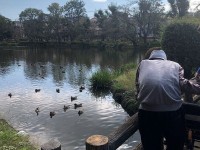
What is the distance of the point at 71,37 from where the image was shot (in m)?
70.9

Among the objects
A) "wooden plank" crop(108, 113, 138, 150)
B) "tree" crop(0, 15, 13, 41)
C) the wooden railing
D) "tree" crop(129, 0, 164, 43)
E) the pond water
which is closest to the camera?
the wooden railing

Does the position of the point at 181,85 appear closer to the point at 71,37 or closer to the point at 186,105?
the point at 186,105

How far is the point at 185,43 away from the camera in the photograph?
536 inches

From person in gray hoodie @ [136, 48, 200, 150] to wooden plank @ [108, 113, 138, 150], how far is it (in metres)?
0.15

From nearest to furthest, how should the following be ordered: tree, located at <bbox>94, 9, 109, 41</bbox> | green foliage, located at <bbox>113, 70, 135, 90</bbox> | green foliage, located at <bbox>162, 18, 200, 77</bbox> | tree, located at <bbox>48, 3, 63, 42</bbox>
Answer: green foliage, located at <bbox>162, 18, 200, 77</bbox>
green foliage, located at <bbox>113, 70, 135, 90</bbox>
tree, located at <bbox>94, 9, 109, 41</bbox>
tree, located at <bbox>48, 3, 63, 42</bbox>

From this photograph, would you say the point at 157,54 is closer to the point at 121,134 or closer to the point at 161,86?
the point at 161,86

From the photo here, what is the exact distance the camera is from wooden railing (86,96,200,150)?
2742 millimetres

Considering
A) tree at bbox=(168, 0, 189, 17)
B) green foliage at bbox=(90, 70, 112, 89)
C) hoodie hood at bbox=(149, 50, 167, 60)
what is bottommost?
green foliage at bbox=(90, 70, 112, 89)

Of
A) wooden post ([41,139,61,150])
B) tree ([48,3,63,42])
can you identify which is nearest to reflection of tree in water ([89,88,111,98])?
wooden post ([41,139,61,150])

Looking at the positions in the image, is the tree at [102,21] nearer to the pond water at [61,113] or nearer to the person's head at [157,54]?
the pond water at [61,113]

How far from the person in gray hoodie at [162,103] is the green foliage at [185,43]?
11038mm

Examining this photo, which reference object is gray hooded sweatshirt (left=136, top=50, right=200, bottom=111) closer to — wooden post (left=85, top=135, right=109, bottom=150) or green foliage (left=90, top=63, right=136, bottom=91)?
wooden post (left=85, top=135, right=109, bottom=150)

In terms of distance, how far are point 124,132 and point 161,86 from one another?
0.67 m

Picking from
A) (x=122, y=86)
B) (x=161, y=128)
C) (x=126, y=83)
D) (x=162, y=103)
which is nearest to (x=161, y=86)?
(x=162, y=103)
